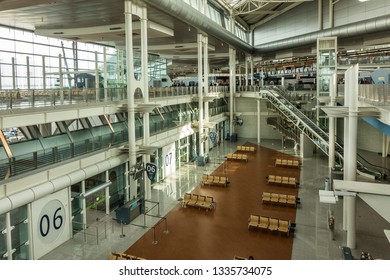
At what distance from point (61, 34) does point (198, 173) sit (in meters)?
14.1

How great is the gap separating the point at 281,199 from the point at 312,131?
884 centimetres

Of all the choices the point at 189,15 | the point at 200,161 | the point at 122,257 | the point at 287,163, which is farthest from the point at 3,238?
the point at 287,163

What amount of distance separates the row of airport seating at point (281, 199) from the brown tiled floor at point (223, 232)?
278mm

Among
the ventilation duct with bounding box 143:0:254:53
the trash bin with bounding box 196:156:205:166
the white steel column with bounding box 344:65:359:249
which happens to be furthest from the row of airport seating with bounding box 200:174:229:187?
the ventilation duct with bounding box 143:0:254:53

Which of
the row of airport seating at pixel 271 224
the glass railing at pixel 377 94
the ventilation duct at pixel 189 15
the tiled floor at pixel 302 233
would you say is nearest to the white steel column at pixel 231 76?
the ventilation duct at pixel 189 15

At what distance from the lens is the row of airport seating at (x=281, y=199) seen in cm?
1670

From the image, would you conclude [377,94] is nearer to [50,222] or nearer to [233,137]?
[50,222]

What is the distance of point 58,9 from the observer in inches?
715

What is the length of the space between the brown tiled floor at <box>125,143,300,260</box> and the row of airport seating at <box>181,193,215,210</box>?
0.86 ft

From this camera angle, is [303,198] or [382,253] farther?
[303,198]

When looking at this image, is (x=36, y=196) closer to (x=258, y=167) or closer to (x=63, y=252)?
(x=63, y=252)

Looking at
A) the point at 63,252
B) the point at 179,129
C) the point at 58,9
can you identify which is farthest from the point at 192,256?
the point at 58,9

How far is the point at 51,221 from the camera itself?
1216cm

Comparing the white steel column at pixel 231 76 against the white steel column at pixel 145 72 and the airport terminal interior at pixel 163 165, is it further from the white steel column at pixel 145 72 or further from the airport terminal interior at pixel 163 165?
the white steel column at pixel 145 72
